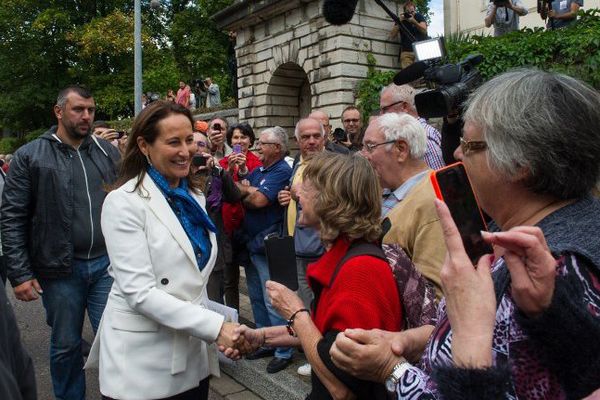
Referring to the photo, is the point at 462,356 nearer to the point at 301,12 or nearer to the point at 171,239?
the point at 171,239

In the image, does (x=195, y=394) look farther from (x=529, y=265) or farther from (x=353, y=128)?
(x=353, y=128)

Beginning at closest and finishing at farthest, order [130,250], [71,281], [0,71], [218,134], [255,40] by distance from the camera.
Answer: [130,250]
[71,281]
[218,134]
[255,40]
[0,71]

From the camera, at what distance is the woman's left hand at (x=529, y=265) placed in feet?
3.15

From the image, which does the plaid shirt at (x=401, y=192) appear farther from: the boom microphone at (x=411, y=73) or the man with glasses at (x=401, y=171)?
the boom microphone at (x=411, y=73)

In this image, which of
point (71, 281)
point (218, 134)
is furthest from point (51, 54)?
point (71, 281)

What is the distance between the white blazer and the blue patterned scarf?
0.06 metres

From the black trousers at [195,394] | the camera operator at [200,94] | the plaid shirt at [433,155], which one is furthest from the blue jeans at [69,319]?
the camera operator at [200,94]

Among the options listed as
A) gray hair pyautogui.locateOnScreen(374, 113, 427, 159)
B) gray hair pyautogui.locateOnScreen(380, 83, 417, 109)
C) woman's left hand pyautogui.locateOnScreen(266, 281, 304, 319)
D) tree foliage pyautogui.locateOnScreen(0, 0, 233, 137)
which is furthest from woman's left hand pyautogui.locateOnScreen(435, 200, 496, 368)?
tree foliage pyautogui.locateOnScreen(0, 0, 233, 137)

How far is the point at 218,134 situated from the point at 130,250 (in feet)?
11.7

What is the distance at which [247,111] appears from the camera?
1503 centimetres

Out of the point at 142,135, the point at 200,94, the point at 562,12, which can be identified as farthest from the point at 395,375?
the point at 200,94

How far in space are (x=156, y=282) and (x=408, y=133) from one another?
1428 mm

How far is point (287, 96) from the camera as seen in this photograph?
579 inches

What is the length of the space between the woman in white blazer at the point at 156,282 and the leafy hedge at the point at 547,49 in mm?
5624
